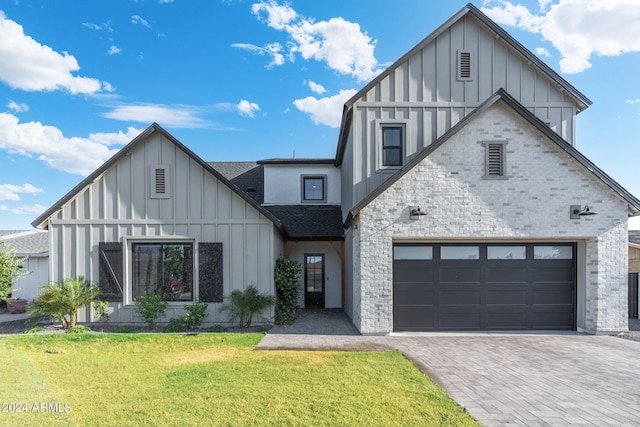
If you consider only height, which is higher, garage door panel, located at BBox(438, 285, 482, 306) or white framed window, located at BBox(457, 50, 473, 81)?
white framed window, located at BBox(457, 50, 473, 81)

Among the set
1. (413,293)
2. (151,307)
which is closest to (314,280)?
(413,293)

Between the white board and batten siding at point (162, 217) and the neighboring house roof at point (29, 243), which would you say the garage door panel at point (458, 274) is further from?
the neighboring house roof at point (29, 243)

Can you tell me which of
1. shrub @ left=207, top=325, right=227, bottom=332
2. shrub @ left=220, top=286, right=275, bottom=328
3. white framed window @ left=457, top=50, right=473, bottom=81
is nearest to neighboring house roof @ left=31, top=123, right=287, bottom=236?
shrub @ left=220, top=286, right=275, bottom=328

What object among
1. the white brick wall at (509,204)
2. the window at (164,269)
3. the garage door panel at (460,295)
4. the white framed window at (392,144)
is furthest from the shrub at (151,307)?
the garage door panel at (460,295)

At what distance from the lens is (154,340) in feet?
29.5

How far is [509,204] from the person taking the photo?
9.71 metres

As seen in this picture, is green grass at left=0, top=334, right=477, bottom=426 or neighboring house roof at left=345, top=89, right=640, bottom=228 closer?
green grass at left=0, top=334, right=477, bottom=426

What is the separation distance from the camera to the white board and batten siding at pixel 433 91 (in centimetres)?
Answer: 1102

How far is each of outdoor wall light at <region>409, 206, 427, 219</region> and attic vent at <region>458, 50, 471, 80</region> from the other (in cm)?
492

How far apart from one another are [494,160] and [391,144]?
121 inches

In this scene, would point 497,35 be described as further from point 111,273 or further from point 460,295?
point 111,273

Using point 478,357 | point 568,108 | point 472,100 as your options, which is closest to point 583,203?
point 568,108

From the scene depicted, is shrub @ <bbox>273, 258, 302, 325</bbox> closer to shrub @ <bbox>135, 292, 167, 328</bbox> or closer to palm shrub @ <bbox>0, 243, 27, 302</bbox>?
shrub @ <bbox>135, 292, 167, 328</bbox>

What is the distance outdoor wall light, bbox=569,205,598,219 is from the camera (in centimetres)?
948
